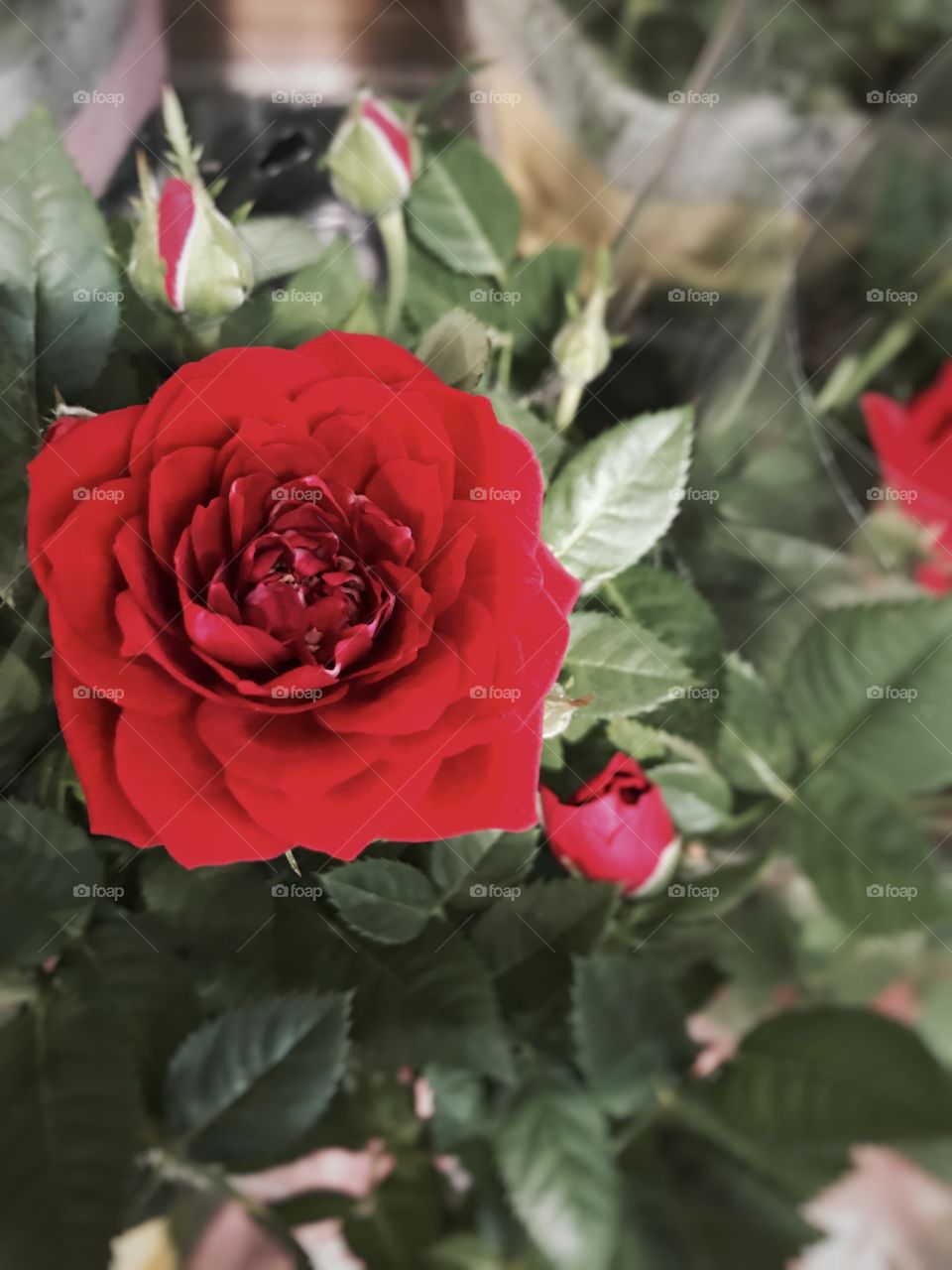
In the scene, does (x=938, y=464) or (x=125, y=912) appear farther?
(x=938, y=464)

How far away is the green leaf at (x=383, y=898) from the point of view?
0.21 metres

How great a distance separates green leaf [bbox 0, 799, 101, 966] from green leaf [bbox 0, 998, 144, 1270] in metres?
0.02

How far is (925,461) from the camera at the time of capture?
0.34 metres

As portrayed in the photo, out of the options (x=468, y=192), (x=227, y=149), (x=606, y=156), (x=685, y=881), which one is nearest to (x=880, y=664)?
(x=685, y=881)

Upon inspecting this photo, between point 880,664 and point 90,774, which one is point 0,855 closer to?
point 90,774

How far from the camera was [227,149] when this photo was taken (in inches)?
14.6

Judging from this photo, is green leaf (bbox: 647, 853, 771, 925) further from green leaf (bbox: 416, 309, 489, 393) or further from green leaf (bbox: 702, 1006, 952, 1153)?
green leaf (bbox: 416, 309, 489, 393)

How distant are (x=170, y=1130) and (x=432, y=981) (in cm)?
7

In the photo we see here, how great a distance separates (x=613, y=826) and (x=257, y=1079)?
0.11 meters

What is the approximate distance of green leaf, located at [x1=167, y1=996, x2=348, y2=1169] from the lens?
0.22 meters

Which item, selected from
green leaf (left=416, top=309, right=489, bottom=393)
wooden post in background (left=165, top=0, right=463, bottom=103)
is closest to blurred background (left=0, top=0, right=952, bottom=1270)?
wooden post in background (left=165, top=0, right=463, bottom=103)

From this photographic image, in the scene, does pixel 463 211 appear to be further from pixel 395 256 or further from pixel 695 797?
pixel 695 797

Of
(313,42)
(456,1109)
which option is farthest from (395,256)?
(313,42)

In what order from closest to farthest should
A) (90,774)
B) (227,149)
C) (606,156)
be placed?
(90,774) → (227,149) → (606,156)
